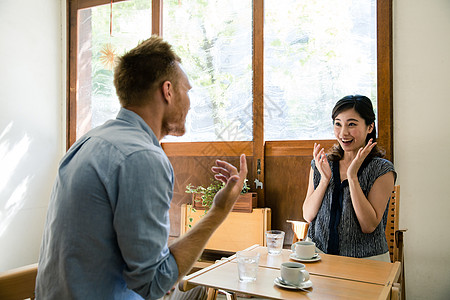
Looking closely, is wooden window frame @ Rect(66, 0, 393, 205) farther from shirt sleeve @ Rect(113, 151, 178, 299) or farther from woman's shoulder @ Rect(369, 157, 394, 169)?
shirt sleeve @ Rect(113, 151, 178, 299)

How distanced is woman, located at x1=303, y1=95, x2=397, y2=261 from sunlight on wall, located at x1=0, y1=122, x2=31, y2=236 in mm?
2963

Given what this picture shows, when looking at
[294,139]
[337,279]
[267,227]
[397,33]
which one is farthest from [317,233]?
[397,33]

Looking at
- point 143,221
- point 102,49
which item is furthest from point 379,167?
point 102,49

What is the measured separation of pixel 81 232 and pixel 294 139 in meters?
2.68

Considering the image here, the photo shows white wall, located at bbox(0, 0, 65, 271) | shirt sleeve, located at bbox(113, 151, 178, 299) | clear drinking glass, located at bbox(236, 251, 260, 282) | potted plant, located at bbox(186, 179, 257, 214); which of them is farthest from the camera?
white wall, located at bbox(0, 0, 65, 271)

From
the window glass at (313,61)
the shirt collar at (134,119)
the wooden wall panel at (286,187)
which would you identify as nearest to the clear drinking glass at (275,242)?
the shirt collar at (134,119)

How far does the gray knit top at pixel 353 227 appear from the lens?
6.40ft

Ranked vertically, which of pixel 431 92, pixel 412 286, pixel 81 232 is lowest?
pixel 412 286

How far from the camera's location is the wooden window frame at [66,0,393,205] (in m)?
3.02

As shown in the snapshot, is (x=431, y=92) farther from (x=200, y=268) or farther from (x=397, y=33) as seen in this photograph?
(x=200, y=268)

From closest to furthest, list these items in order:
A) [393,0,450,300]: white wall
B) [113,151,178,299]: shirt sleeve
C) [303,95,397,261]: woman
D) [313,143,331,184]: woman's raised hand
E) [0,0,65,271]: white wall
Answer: [113,151,178,299]: shirt sleeve → [303,95,397,261]: woman → [313,143,331,184]: woman's raised hand → [393,0,450,300]: white wall → [0,0,65,271]: white wall

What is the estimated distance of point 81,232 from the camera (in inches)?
35.4

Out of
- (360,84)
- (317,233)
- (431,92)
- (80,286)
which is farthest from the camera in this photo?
(360,84)

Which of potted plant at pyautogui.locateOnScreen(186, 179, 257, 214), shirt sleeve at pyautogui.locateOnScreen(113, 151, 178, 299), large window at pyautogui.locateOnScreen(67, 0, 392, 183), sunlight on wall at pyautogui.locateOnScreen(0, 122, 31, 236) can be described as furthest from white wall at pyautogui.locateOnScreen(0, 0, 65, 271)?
shirt sleeve at pyautogui.locateOnScreen(113, 151, 178, 299)
